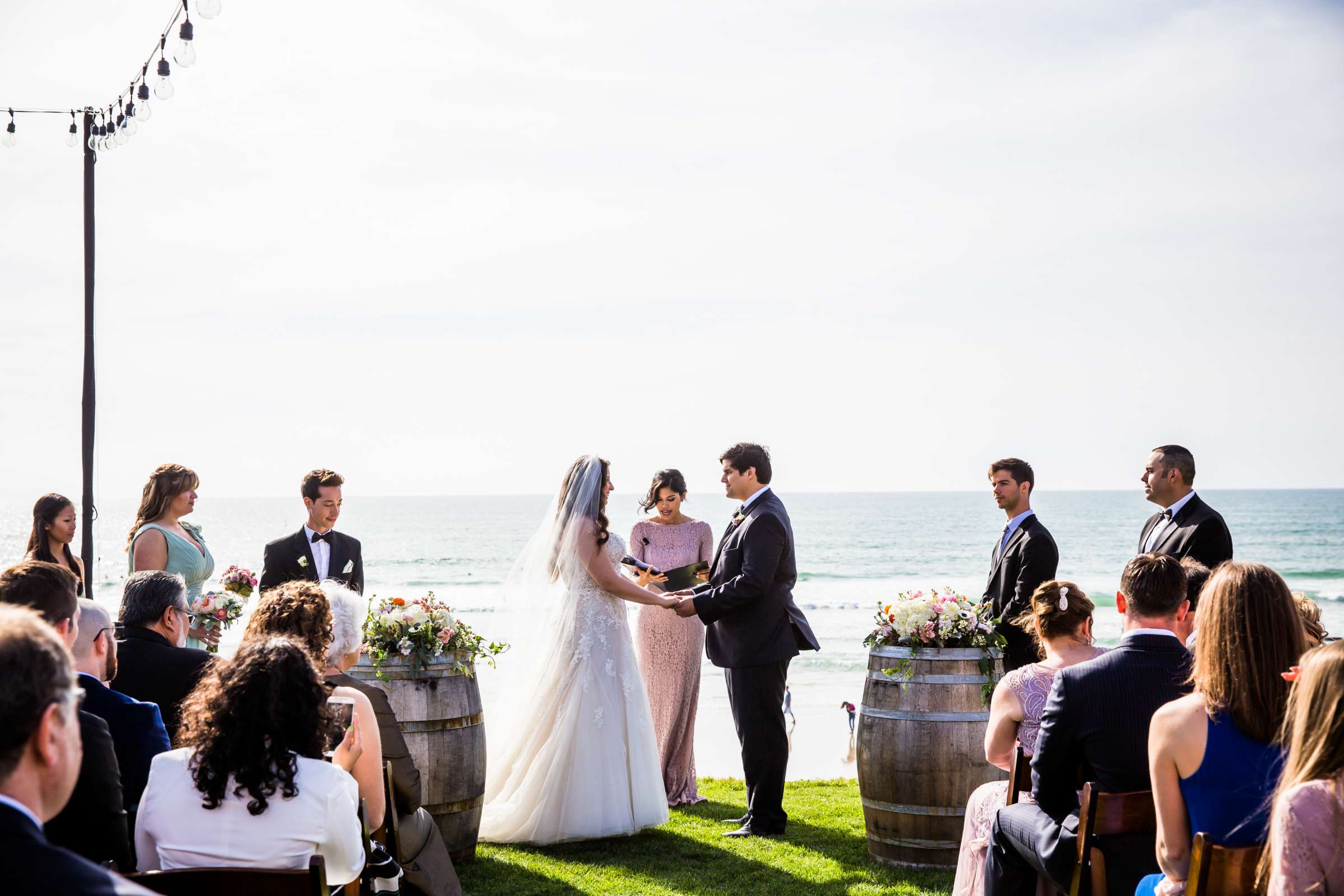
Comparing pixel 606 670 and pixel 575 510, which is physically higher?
pixel 575 510

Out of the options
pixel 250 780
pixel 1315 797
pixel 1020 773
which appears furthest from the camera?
pixel 1020 773

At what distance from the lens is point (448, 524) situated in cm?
7419

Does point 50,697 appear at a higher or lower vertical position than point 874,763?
higher

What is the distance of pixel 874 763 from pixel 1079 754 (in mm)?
2053

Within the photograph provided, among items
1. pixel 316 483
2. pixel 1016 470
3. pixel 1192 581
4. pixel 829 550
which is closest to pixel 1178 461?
pixel 1016 470

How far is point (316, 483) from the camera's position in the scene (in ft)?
22.1

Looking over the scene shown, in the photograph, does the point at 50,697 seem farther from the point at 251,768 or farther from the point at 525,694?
the point at 525,694

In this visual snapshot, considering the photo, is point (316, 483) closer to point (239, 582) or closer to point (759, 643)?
point (239, 582)

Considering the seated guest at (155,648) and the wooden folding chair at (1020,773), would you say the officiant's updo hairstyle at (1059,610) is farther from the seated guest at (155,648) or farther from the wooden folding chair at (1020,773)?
the seated guest at (155,648)

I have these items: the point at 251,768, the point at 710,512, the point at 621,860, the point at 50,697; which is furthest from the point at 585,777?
the point at 710,512

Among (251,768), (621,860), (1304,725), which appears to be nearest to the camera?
(1304,725)

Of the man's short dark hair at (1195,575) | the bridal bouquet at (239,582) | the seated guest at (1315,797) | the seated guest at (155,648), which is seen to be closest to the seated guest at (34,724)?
the seated guest at (1315,797)

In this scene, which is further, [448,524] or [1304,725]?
[448,524]

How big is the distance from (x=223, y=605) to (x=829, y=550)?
49.0 m
